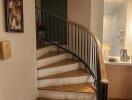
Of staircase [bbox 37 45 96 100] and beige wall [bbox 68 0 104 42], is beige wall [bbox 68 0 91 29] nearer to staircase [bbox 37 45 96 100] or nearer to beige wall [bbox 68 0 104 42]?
beige wall [bbox 68 0 104 42]

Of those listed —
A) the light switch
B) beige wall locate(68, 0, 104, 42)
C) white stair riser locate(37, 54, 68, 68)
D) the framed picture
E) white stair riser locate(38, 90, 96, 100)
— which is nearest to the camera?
the light switch

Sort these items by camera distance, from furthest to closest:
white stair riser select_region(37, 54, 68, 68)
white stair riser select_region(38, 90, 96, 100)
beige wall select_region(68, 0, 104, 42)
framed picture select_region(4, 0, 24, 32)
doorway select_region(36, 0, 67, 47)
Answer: doorway select_region(36, 0, 67, 47) → beige wall select_region(68, 0, 104, 42) → white stair riser select_region(37, 54, 68, 68) → white stair riser select_region(38, 90, 96, 100) → framed picture select_region(4, 0, 24, 32)

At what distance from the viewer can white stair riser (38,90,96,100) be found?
112 inches

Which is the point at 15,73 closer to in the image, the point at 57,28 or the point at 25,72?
the point at 25,72

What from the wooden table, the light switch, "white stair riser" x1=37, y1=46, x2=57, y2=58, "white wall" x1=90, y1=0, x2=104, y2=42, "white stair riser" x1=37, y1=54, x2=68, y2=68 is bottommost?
the wooden table

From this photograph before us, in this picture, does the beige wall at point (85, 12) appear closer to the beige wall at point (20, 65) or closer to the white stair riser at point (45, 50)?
the white stair riser at point (45, 50)

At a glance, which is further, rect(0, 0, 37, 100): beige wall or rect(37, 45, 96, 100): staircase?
rect(37, 45, 96, 100): staircase

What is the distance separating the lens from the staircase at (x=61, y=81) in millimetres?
2887

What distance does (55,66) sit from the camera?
3.42m

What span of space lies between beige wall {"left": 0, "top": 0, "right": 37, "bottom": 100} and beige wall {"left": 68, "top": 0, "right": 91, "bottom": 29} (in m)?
1.82

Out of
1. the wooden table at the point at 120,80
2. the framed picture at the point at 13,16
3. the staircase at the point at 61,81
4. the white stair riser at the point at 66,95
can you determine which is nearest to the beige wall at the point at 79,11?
the staircase at the point at 61,81

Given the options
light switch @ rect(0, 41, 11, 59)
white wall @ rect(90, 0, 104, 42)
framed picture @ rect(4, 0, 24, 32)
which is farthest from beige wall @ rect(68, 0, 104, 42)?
light switch @ rect(0, 41, 11, 59)

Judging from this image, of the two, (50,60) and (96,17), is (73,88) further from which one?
(96,17)

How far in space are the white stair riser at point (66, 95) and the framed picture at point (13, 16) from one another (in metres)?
1.41
